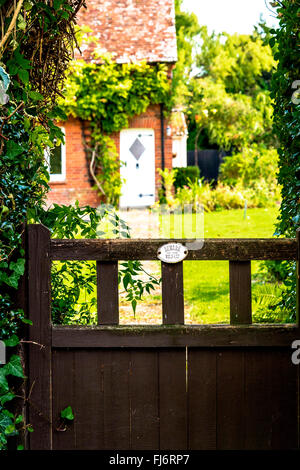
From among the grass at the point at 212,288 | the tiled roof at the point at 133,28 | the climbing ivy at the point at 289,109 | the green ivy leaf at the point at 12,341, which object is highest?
the tiled roof at the point at 133,28

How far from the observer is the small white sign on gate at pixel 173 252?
9.70ft

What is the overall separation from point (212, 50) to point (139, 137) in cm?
1917

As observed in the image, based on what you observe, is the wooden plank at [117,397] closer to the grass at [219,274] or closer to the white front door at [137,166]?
the grass at [219,274]

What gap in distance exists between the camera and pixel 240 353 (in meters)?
2.95

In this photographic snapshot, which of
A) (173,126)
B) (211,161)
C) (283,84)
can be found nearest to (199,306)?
(283,84)

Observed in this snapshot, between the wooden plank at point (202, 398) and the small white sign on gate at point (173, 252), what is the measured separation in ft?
1.52

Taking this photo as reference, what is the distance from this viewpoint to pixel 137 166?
17141 mm

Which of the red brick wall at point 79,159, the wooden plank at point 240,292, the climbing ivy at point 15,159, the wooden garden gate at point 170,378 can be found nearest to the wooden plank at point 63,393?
the wooden garden gate at point 170,378

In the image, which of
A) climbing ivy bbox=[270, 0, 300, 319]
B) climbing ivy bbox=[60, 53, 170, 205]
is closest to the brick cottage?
climbing ivy bbox=[60, 53, 170, 205]

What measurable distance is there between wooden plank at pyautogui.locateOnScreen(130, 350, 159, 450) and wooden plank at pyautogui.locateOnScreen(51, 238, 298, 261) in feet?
1.66

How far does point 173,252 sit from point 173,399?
29.1 inches

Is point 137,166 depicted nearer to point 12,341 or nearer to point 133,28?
point 133,28

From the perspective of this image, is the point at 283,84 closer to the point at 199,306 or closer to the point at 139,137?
the point at 199,306

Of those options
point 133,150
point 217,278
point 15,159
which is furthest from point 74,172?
point 15,159
